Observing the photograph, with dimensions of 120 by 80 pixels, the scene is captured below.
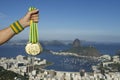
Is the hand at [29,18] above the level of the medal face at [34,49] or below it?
above

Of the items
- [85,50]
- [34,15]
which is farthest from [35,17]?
[85,50]

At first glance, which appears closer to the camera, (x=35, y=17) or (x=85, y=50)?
(x=35, y=17)

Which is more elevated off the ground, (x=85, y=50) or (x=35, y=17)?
(x=85, y=50)

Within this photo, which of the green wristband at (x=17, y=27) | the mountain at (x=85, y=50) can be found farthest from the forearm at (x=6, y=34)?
the mountain at (x=85, y=50)

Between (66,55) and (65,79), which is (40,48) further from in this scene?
(66,55)

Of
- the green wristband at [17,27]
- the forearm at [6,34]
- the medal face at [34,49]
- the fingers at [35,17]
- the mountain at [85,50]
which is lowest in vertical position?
the medal face at [34,49]

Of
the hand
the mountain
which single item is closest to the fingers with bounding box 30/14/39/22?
the hand

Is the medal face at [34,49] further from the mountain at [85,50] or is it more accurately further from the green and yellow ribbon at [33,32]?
the mountain at [85,50]

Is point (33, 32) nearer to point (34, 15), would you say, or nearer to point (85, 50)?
point (34, 15)

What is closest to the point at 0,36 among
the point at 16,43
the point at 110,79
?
the point at 110,79

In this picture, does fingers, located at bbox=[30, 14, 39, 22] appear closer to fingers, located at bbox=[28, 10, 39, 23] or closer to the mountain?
fingers, located at bbox=[28, 10, 39, 23]
